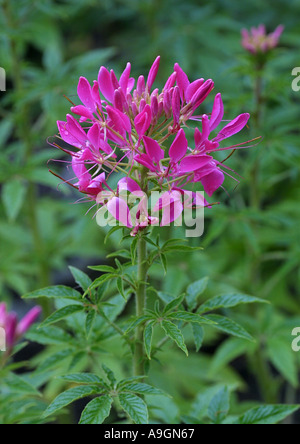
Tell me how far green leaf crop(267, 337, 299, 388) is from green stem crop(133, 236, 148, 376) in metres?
0.60

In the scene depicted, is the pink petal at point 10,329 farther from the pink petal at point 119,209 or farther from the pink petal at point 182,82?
the pink petal at point 182,82

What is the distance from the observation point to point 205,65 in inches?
85.1

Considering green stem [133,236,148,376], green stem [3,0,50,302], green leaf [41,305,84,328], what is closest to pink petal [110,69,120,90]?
green stem [133,236,148,376]

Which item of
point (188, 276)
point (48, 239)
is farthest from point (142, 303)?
point (48, 239)

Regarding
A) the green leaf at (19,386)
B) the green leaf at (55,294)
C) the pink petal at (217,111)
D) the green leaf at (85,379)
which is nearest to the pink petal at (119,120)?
the pink petal at (217,111)

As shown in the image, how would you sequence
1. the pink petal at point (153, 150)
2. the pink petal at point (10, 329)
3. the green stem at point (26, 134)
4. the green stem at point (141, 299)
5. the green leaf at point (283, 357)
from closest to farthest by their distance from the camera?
the pink petal at point (153, 150) → the green stem at point (141, 299) → the pink petal at point (10, 329) → the green leaf at point (283, 357) → the green stem at point (26, 134)

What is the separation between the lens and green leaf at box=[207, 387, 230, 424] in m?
0.87

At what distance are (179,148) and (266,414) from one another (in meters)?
0.46

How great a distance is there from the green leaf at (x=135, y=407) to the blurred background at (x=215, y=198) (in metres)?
0.30

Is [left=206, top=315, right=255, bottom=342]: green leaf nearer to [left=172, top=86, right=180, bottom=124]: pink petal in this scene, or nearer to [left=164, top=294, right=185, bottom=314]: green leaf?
[left=164, top=294, right=185, bottom=314]: green leaf

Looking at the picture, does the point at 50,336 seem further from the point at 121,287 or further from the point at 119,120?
the point at 119,120

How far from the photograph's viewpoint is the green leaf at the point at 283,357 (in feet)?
4.16

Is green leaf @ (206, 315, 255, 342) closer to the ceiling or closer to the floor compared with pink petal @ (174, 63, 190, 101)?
closer to the floor

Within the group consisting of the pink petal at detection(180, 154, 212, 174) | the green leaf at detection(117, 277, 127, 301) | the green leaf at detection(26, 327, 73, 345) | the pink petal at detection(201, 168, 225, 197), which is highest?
the pink petal at detection(180, 154, 212, 174)
